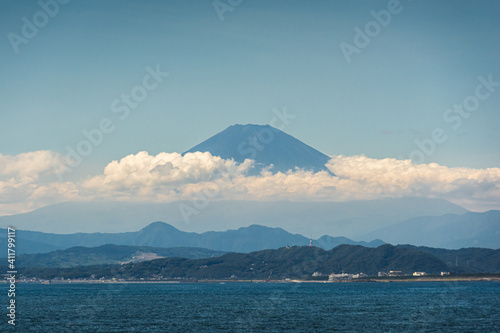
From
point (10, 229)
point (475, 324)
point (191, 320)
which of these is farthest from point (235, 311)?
point (10, 229)

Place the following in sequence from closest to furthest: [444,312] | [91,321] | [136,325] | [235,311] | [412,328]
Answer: [412,328], [136,325], [91,321], [444,312], [235,311]

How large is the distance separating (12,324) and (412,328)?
210 ft

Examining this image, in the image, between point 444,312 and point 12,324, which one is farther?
point 444,312

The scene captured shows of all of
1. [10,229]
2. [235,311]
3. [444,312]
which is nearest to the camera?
[10,229]

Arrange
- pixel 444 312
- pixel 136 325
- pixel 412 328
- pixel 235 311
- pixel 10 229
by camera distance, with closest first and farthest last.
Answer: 1. pixel 10 229
2. pixel 412 328
3. pixel 136 325
4. pixel 444 312
5. pixel 235 311

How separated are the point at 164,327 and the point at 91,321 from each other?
17112 millimetres

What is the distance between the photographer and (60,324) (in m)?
98.4

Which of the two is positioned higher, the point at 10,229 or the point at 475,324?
the point at 10,229

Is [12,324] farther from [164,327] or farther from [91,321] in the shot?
[164,327]

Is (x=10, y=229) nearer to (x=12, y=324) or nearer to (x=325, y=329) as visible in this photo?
(x=12, y=324)

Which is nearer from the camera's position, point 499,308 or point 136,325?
point 136,325

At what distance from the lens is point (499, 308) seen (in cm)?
12275

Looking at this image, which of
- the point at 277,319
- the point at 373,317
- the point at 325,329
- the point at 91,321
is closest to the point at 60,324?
the point at 91,321

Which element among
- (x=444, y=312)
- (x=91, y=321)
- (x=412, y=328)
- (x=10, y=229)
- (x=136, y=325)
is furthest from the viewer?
(x=444, y=312)
